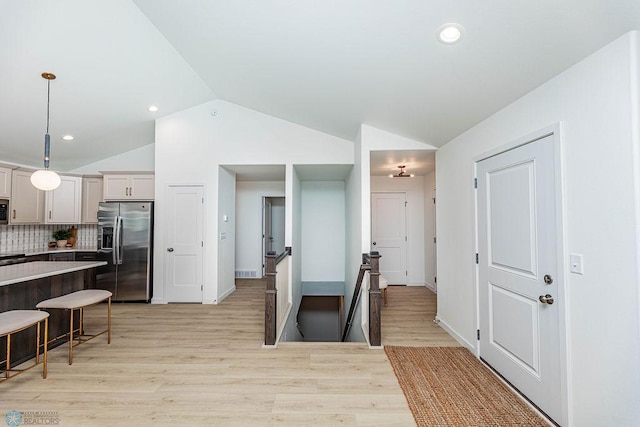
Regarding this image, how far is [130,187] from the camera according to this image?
4902 mm

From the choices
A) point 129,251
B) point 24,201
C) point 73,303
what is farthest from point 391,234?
point 24,201

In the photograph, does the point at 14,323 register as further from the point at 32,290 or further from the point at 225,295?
the point at 225,295

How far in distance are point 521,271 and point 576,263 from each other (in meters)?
0.51

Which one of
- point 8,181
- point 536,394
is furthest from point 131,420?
point 8,181

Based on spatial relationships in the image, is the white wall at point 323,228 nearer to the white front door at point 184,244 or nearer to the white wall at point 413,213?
the white wall at point 413,213

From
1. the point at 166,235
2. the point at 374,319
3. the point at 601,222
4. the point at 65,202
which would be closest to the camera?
the point at 601,222

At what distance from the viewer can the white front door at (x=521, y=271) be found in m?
1.95

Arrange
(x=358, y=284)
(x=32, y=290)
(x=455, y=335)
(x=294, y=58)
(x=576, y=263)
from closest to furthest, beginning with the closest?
(x=576, y=263)
(x=294, y=58)
(x=32, y=290)
(x=455, y=335)
(x=358, y=284)

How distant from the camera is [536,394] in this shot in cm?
207

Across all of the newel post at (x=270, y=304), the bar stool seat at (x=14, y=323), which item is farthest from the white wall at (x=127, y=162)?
the newel post at (x=270, y=304)

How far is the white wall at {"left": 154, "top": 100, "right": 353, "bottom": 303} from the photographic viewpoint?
4758 mm

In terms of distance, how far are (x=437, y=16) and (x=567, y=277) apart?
1.87m

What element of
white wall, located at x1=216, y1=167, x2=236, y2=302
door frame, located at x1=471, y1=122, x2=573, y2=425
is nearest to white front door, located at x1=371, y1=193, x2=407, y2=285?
white wall, located at x1=216, y1=167, x2=236, y2=302

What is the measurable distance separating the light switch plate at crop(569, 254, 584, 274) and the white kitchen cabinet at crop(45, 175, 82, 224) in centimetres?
694
